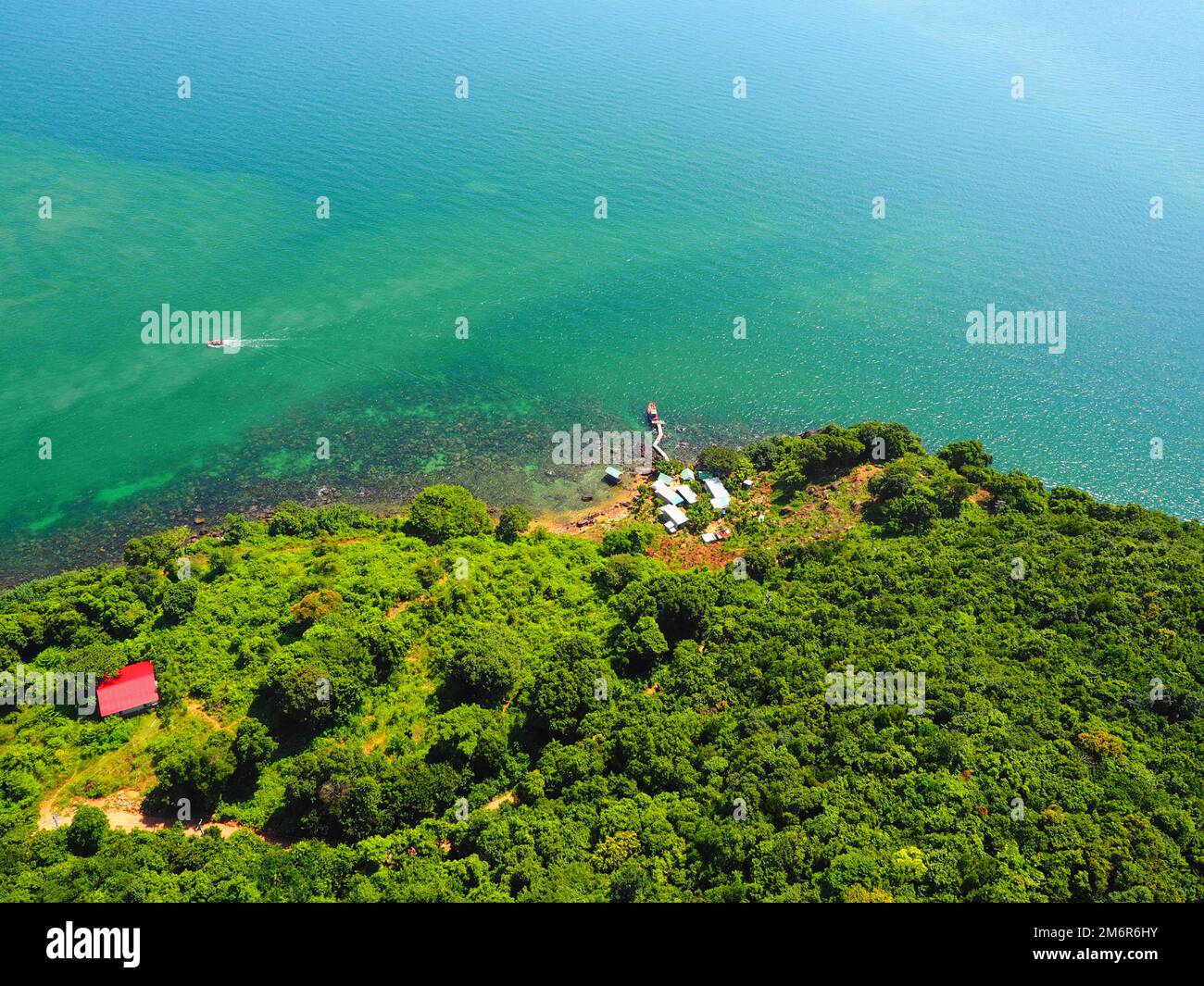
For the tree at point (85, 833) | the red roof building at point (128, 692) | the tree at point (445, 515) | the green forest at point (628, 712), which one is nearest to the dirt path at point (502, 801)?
the green forest at point (628, 712)

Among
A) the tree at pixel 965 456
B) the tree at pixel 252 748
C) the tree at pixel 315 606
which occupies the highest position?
the tree at pixel 965 456

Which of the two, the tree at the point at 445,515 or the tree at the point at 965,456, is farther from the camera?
the tree at the point at 965,456

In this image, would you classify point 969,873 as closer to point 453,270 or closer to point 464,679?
point 464,679

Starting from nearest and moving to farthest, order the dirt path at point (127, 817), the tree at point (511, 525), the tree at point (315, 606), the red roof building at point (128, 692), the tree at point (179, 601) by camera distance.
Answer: the dirt path at point (127, 817), the red roof building at point (128, 692), the tree at point (315, 606), the tree at point (179, 601), the tree at point (511, 525)

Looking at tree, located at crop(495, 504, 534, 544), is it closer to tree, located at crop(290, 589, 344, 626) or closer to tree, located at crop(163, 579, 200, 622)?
tree, located at crop(290, 589, 344, 626)

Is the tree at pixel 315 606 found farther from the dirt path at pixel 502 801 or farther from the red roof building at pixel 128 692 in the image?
the dirt path at pixel 502 801

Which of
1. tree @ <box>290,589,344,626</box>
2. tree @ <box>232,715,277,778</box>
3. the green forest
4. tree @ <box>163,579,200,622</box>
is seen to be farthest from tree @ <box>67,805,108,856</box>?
tree @ <box>290,589,344,626</box>

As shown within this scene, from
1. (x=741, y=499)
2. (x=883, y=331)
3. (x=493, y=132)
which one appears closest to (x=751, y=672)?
(x=741, y=499)

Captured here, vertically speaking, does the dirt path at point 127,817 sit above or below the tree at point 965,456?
below
